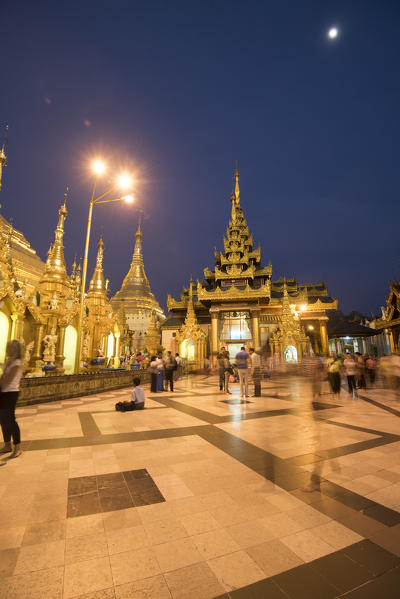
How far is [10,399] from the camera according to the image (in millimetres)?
4137

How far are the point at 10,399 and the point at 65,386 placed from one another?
672 cm

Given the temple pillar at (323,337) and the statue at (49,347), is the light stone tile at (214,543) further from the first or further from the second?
the temple pillar at (323,337)

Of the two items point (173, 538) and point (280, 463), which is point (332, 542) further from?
point (280, 463)

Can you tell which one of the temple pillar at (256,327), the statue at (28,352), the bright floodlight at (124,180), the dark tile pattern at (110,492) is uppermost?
the bright floodlight at (124,180)

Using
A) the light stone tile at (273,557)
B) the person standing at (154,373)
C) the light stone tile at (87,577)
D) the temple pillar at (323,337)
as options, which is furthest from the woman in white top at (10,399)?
the temple pillar at (323,337)

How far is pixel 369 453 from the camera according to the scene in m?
4.13

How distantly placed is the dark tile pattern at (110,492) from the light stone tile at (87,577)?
714 mm

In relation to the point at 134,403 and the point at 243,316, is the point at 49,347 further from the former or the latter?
the point at 243,316

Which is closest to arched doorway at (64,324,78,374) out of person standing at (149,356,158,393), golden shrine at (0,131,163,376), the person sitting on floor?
golden shrine at (0,131,163,376)

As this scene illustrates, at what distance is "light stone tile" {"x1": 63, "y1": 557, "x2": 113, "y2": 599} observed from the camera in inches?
67.7

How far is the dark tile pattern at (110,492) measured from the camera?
2701mm

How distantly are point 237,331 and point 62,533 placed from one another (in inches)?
1093

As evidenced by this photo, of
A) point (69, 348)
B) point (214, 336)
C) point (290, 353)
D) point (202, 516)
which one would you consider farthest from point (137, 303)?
point (202, 516)

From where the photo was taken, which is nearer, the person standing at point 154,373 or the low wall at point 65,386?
the low wall at point 65,386
